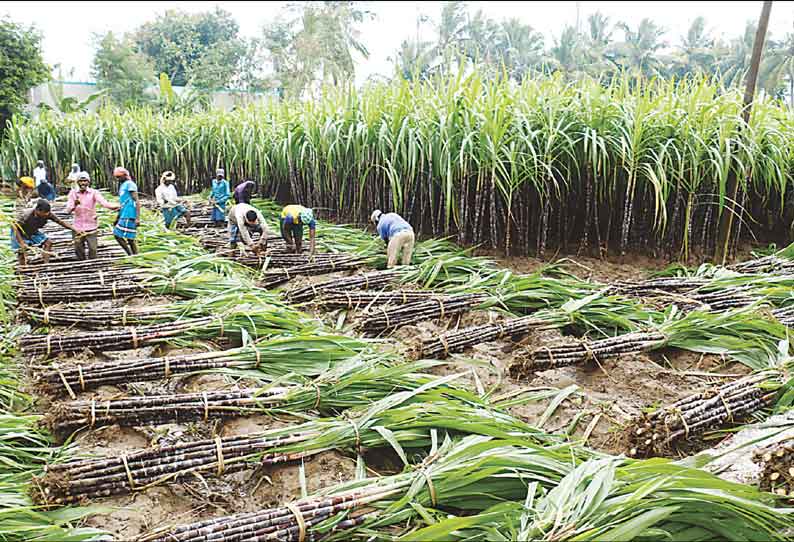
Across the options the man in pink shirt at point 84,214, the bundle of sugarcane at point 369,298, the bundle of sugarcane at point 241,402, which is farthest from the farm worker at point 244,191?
the bundle of sugarcane at point 241,402

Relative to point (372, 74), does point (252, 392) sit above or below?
below

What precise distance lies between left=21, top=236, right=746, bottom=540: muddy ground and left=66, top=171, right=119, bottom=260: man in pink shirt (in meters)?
2.60

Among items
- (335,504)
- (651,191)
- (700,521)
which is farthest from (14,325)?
(651,191)

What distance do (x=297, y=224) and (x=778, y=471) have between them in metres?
4.77

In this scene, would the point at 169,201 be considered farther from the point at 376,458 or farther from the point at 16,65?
the point at 16,65

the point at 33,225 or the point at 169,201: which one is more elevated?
the point at 169,201

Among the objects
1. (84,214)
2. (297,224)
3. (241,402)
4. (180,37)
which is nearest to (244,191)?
(297,224)

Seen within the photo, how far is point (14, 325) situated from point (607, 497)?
3629 mm

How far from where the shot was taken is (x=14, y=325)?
150 inches

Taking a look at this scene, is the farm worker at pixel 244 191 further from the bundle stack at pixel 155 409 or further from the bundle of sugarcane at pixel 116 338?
the bundle stack at pixel 155 409

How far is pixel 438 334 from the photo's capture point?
11.5 ft

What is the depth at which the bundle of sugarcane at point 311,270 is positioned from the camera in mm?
5086

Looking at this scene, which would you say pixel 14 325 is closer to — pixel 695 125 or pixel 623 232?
pixel 623 232

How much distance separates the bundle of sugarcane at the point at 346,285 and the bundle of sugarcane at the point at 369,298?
0.56 feet
